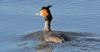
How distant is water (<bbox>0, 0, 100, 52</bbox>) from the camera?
17.8 meters

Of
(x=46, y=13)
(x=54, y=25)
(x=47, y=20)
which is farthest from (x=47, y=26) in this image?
(x=54, y=25)

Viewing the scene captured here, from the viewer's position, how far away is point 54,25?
824 inches

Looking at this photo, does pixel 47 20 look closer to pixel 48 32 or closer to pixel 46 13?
pixel 46 13

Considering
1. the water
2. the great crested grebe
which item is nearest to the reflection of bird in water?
the great crested grebe

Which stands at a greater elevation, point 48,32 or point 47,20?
point 47,20

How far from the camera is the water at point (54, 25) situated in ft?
58.3

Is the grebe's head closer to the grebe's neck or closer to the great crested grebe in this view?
the great crested grebe

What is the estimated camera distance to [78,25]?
2056cm

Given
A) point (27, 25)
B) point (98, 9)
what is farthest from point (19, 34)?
point (98, 9)

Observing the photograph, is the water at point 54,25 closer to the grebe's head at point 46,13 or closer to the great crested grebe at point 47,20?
the great crested grebe at point 47,20

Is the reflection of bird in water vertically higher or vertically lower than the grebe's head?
lower

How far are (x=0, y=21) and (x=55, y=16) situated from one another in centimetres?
243

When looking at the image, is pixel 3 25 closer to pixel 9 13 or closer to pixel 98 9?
pixel 9 13

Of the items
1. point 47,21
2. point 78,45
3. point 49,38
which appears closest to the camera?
point 78,45
